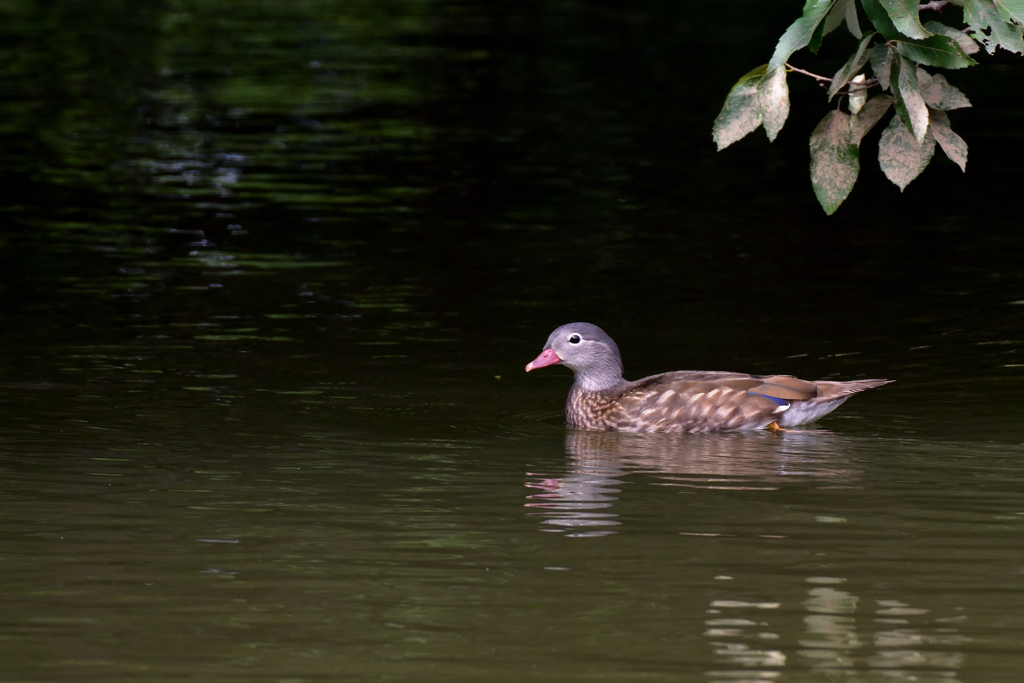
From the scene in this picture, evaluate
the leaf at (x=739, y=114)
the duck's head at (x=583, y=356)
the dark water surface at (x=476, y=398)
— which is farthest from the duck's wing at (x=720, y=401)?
the leaf at (x=739, y=114)

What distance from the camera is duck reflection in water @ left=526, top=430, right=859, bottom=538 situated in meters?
8.24

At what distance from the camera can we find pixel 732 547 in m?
7.39

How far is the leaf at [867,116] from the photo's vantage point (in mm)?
6484

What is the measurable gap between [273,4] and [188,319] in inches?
1460

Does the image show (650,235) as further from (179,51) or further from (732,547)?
(179,51)

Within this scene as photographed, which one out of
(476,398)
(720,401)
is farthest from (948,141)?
(476,398)

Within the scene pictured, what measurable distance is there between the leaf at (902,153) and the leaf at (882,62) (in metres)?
0.33

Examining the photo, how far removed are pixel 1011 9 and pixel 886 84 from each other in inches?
21.2

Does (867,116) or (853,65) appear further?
(867,116)

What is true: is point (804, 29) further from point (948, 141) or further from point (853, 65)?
point (948, 141)

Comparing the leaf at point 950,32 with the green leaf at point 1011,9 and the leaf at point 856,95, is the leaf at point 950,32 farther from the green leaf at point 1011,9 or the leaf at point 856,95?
the leaf at point 856,95

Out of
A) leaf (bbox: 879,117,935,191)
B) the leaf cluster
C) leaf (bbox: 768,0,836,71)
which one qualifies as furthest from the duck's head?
leaf (bbox: 768,0,836,71)

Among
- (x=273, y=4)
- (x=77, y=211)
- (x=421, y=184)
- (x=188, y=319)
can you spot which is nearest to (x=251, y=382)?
(x=188, y=319)

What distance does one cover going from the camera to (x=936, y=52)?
5.94 meters
